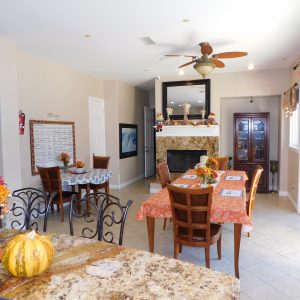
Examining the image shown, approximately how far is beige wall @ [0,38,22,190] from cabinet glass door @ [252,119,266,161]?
16.0 feet

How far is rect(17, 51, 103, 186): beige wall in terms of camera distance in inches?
182

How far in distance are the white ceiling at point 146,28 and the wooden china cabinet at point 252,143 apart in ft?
4.77

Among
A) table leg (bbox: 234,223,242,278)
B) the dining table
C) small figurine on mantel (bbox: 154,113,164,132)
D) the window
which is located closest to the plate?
the dining table

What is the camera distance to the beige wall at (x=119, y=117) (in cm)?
707

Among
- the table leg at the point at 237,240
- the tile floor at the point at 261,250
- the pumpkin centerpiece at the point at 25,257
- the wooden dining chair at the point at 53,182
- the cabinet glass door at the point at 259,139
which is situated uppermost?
the cabinet glass door at the point at 259,139

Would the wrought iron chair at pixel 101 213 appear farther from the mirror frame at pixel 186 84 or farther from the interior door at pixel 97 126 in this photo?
the mirror frame at pixel 186 84

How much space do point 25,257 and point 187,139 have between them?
557 cm

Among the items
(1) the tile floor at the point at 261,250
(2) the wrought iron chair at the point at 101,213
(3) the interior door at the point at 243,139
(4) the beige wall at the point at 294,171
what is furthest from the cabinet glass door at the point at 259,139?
(2) the wrought iron chair at the point at 101,213

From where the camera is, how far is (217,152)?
638cm

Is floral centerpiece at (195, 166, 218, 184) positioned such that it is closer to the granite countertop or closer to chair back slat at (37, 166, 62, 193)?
the granite countertop

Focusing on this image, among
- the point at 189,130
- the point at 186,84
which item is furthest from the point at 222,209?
the point at 186,84

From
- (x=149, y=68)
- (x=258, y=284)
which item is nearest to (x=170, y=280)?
(x=258, y=284)

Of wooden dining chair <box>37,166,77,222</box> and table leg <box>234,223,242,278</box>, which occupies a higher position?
wooden dining chair <box>37,166,77,222</box>

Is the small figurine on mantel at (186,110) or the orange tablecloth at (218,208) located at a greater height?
the small figurine on mantel at (186,110)
